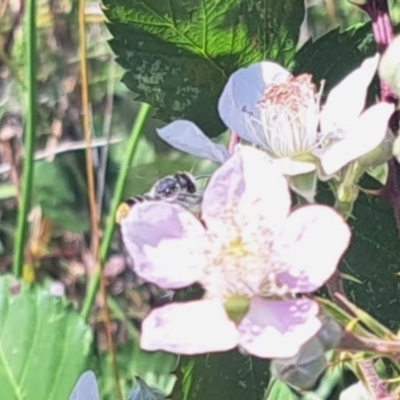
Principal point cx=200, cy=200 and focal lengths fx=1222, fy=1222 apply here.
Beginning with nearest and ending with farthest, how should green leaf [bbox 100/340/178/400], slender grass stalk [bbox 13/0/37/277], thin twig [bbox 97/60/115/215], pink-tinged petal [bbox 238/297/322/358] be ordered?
pink-tinged petal [bbox 238/297/322/358] → slender grass stalk [bbox 13/0/37/277] → green leaf [bbox 100/340/178/400] → thin twig [bbox 97/60/115/215]

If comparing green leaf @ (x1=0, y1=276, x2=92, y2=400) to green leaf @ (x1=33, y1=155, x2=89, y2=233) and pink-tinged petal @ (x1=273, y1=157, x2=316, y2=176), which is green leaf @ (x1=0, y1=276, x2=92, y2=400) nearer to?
Answer: pink-tinged petal @ (x1=273, y1=157, x2=316, y2=176)

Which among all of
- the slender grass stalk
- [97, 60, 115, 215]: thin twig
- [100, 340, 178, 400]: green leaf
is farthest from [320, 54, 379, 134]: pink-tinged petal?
[97, 60, 115, 215]: thin twig

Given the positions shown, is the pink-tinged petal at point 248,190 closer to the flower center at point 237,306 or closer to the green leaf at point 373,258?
the flower center at point 237,306

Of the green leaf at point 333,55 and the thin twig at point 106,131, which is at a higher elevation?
the green leaf at point 333,55

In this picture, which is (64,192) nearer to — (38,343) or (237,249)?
(38,343)

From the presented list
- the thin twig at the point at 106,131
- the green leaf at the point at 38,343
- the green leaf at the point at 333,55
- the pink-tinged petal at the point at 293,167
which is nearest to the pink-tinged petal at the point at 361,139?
the pink-tinged petal at the point at 293,167

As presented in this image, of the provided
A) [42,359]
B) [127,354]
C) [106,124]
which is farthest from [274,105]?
[106,124]

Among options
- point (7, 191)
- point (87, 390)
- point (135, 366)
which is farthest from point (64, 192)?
point (87, 390)
